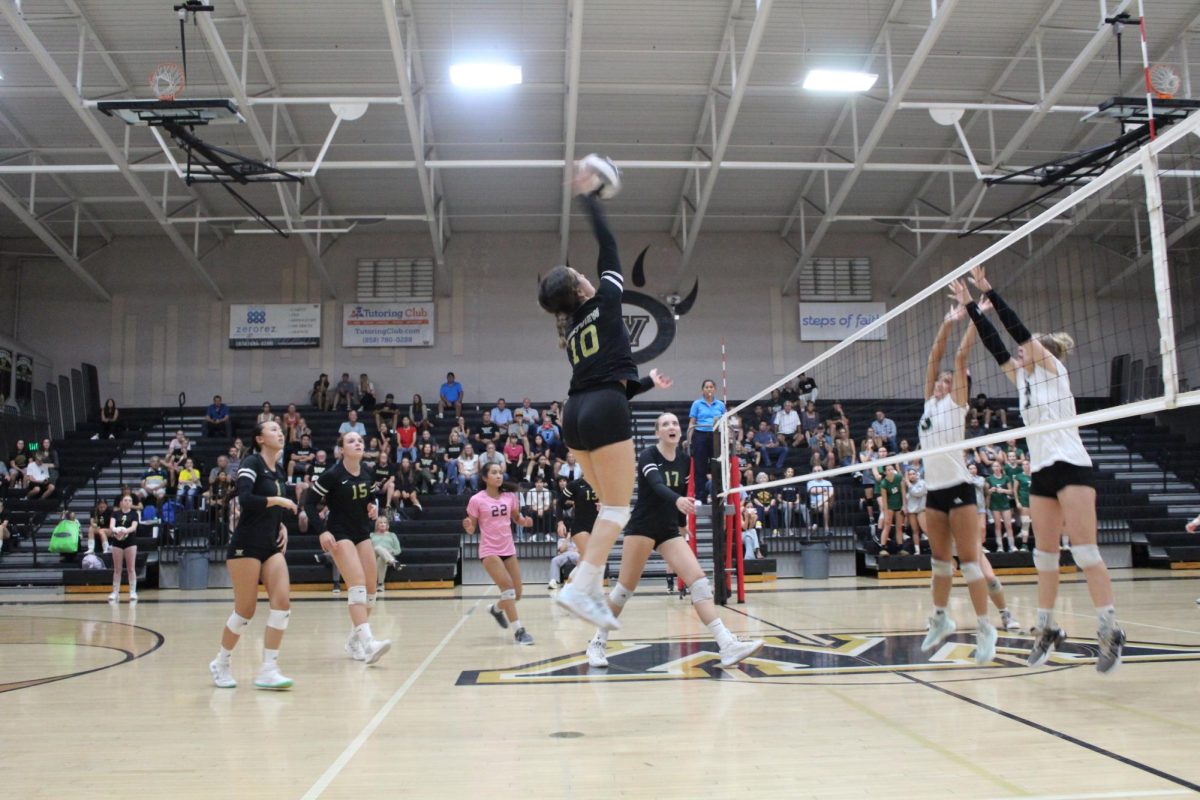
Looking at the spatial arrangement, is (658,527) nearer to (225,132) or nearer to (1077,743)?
(1077,743)

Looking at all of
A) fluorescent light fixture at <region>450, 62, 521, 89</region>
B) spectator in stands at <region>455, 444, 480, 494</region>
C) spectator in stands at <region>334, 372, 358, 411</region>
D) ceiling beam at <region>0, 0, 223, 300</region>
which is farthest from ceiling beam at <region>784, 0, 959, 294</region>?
ceiling beam at <region>0, 0, 223, 300</region>

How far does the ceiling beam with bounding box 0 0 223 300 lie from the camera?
15.7 meters

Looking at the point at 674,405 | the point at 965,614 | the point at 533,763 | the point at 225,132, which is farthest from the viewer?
the point at 674,405

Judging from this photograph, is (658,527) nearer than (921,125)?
Yes

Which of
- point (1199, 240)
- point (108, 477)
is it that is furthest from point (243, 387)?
point (1199, 240)

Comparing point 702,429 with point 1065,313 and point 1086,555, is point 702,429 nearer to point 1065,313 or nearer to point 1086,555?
point 1086,555

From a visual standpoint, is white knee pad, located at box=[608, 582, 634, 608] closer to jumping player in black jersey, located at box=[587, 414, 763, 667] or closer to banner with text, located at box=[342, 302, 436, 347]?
jumping player in black jersey, located at box=[587, 414, 763, 667]

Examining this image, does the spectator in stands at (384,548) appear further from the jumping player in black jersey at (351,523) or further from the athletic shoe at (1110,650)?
the athletic shoe at (1110,650)

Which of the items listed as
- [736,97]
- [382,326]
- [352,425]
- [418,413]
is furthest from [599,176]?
[382,326]

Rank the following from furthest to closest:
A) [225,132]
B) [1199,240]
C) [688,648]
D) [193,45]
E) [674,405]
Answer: [674,405], [1199,240], [225,132], [193,45], [688,648]

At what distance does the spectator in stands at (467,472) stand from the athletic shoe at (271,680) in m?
13.0

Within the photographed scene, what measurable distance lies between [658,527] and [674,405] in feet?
63.2

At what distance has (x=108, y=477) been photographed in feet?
73.7

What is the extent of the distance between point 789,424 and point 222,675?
17708mm
